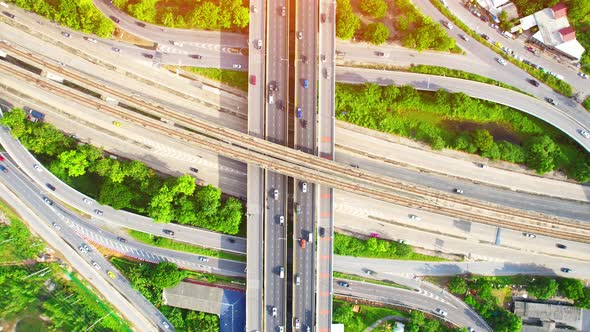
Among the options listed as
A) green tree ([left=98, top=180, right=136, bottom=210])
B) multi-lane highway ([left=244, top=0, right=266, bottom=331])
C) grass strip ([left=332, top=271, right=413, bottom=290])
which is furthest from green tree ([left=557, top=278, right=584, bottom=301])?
green tree ([left=98, top=180, right=136, bottom=210])

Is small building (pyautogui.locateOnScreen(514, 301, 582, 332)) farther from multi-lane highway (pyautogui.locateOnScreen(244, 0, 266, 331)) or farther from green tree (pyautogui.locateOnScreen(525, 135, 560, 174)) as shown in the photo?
multi-lane highway (pyautogui.locateOnScreen(244, 0, 266, 331))

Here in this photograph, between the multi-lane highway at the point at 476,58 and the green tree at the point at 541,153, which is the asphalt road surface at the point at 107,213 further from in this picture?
the green tree at the point at 541,153

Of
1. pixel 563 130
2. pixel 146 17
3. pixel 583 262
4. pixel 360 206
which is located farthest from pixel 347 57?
pixel 583 262

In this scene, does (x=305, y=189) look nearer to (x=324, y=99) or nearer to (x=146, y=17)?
(x=324, y=99)

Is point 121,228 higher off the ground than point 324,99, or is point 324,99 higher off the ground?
point 324,99

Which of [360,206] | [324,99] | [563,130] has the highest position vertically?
[324,99]

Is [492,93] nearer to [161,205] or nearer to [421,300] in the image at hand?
[421,300]

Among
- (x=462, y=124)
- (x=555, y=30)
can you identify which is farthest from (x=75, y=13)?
(x=555, y=30)
